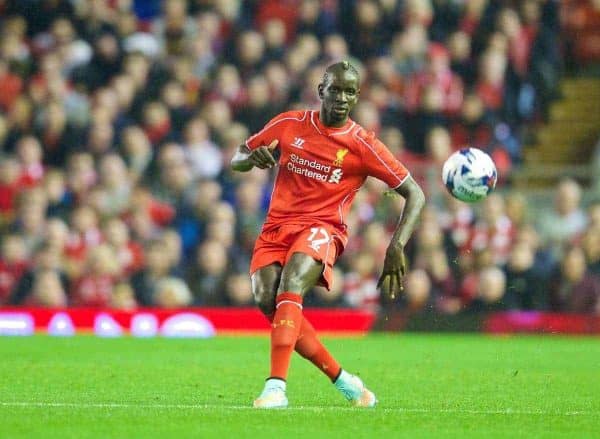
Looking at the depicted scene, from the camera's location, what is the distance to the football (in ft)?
31.9

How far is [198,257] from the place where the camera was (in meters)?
17.7

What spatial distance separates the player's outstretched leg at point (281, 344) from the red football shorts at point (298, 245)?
366 millimetres

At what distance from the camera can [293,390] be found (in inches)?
403

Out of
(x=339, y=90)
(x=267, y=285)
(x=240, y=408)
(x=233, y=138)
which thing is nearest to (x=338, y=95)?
(x=339, y=90)

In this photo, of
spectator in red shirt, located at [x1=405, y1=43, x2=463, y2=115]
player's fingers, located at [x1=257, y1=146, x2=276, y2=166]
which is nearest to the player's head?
player's fingers, located at [x1=257, y1=146, x2=276, y2=166]

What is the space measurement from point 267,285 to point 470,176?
1697 millimetres

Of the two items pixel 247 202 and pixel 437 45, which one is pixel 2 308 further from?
pixel 437 45

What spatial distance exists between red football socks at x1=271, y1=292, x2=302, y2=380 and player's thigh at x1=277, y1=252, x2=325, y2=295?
0.06m

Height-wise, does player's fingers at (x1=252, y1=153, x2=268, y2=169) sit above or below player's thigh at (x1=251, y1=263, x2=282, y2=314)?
above

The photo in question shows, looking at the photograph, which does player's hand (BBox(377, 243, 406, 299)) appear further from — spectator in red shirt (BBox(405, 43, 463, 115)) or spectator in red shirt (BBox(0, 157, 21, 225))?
spectator in red shirt (BBox(405, 43, 463, 115))

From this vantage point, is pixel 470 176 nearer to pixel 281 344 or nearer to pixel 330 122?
pixel 330 122

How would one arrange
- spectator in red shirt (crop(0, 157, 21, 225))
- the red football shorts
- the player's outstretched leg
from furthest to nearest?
spectator in red shirt (crop(0, 157, 21, 225)) < the red football shorts < the player's outstretched leg

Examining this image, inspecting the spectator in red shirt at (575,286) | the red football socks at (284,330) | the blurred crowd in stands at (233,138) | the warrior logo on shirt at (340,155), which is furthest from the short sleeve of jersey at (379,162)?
the spectator in red shirt at (575,286)

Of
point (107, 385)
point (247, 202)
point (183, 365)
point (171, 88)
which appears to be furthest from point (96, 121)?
point (107, 385)
